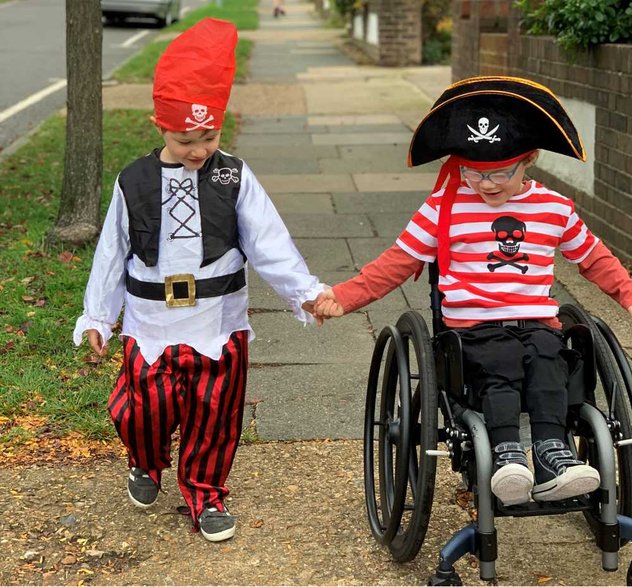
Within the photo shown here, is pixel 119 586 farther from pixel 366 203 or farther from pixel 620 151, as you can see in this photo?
pixel 366 203

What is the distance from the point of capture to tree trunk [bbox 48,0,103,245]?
668 centimetres

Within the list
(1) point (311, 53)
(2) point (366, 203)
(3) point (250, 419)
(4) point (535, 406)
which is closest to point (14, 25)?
(1) point (311, 53)

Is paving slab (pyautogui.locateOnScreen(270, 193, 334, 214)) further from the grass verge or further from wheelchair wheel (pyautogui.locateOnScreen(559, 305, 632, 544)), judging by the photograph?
wheelchair wheel (pyautogui.locateOnScreen(559, 305, 632, 544))

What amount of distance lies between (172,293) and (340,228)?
4.26m

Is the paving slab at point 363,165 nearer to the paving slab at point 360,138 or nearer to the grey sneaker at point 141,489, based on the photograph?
the paving slab at point 360,138

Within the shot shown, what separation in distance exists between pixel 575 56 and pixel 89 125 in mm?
3236

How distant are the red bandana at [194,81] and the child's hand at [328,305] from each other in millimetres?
621

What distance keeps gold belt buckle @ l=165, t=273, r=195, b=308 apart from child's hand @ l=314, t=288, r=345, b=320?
0.39 m

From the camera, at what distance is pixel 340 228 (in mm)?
7559

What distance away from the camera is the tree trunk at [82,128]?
263 inches

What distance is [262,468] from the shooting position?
3971mm

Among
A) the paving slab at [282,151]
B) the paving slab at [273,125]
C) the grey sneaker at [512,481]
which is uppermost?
the grey sneaker at [512,481]

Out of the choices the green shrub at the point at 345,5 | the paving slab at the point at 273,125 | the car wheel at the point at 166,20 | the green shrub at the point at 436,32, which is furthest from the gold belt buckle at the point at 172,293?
the car wheel at the point at 166,20

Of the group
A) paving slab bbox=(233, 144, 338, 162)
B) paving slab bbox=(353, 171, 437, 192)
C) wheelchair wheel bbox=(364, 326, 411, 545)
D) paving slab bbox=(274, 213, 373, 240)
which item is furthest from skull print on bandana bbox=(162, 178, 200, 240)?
paving slab bbox=(233, 144, 338, 162)
